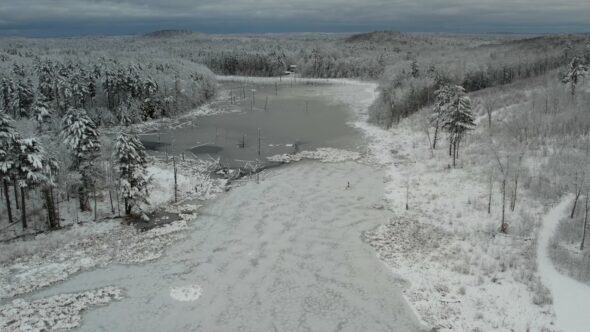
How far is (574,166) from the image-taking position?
36.3 meters

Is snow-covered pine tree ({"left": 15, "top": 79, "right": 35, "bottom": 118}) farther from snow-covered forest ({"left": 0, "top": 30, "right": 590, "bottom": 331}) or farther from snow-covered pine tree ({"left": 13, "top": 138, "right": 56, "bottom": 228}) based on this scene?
snow-covered pine tree ({"left": 13, "top": 138, "right": 56, "bottom": 228})

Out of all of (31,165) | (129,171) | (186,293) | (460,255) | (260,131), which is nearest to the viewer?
(186,293)

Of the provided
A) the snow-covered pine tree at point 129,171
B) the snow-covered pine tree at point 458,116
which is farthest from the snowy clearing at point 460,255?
the snow-covered pine tree at point 129,171

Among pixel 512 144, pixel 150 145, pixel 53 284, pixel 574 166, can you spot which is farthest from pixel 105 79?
pixel 574 166

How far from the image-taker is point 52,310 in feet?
72.6

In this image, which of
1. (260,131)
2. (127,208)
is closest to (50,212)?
(127,208)

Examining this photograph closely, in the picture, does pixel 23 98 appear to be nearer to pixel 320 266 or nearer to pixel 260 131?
pixel 260 131

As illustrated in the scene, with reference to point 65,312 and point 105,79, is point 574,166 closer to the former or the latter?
point 65,312

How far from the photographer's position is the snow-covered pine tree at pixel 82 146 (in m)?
33.7

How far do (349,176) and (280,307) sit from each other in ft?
73.9

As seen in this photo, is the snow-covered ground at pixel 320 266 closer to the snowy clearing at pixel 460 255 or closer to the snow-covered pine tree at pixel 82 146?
the snowy clearing at pixel 460 255

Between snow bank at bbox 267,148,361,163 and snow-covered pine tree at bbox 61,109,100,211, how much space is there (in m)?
Answer: 20.2

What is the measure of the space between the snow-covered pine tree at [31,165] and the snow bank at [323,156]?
24.3 m

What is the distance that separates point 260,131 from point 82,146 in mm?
32697
